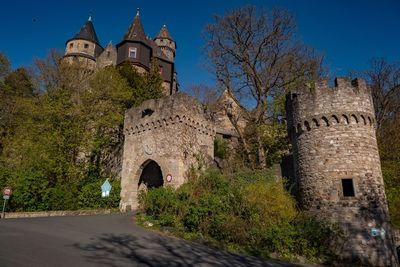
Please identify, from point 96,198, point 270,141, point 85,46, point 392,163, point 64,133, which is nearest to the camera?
point 392,163

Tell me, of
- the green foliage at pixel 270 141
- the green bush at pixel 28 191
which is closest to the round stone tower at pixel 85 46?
the green bush at pixel 28 191

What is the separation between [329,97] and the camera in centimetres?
1289

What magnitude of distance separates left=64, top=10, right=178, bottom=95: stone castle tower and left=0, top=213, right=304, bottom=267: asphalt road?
74.1ft

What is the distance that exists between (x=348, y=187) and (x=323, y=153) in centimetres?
157

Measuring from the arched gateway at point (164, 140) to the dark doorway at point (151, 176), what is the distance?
6 centimetres

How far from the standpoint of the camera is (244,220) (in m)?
10.5

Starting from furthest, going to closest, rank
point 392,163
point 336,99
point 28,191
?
point 392,163
point 28,191
point 336,99

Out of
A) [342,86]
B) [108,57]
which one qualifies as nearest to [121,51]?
[108,57]

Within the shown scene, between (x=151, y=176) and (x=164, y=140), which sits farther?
(x=151, y=176)

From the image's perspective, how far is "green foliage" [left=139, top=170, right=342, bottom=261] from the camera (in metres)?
9.61

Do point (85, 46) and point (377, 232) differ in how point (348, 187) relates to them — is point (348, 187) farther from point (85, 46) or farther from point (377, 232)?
point (85, 46)

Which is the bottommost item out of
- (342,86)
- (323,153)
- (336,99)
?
(323,153)

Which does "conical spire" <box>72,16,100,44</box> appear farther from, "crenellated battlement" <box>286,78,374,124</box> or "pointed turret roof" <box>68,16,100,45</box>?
"crenellated battlement" <box>286,78,374,124</box>

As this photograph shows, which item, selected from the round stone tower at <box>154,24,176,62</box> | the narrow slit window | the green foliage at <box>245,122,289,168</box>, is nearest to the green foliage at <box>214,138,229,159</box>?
the green foliage at <box>245,122,289,168</box>
